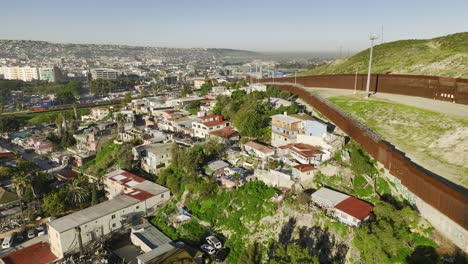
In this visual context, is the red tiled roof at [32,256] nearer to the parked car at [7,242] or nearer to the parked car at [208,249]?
the parked car at [7,242]

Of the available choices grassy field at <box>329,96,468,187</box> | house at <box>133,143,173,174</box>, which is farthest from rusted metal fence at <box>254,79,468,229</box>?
house at <box>133,143,173,174</box>

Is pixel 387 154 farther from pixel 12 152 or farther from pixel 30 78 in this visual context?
pixel 30 78

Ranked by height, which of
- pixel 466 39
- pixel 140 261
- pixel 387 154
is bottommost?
pixel 140 261

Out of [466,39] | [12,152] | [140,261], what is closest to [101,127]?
[12,152]

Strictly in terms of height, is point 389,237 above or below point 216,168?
above

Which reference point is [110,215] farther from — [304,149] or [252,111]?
[252,111]

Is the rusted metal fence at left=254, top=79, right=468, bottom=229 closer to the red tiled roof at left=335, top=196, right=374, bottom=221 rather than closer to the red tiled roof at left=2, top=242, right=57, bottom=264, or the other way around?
the red tiled roof at left=335, top=196, right=374, bottom=221

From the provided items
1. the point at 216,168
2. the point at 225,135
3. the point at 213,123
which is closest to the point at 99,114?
the point at 213,123
